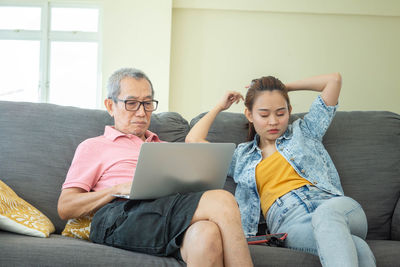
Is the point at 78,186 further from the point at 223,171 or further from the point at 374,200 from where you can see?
the point at 374,200

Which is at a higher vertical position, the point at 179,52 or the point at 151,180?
the point at 179,52

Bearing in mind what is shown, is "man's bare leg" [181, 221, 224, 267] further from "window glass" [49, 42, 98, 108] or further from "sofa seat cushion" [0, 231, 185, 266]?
"window glass" [49, 42, 98, 108]

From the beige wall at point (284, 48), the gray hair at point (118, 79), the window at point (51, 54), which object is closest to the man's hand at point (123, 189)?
the gray hair at point (118, 79)

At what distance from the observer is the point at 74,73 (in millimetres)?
5527

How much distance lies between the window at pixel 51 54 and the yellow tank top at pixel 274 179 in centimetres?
389

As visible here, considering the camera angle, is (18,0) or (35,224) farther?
(18,0)

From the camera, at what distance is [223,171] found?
4.74 feet

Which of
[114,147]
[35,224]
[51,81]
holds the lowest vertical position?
[35,224]

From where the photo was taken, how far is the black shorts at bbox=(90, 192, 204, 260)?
4.19ft

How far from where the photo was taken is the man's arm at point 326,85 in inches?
77.2

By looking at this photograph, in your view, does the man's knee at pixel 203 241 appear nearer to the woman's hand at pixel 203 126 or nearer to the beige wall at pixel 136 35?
the woman's hand at pixel 203 126

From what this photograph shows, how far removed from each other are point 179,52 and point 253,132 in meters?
3.34

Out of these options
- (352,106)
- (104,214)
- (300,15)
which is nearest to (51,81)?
(300,15)

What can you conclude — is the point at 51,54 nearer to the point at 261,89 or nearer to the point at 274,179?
the point at 261,89
